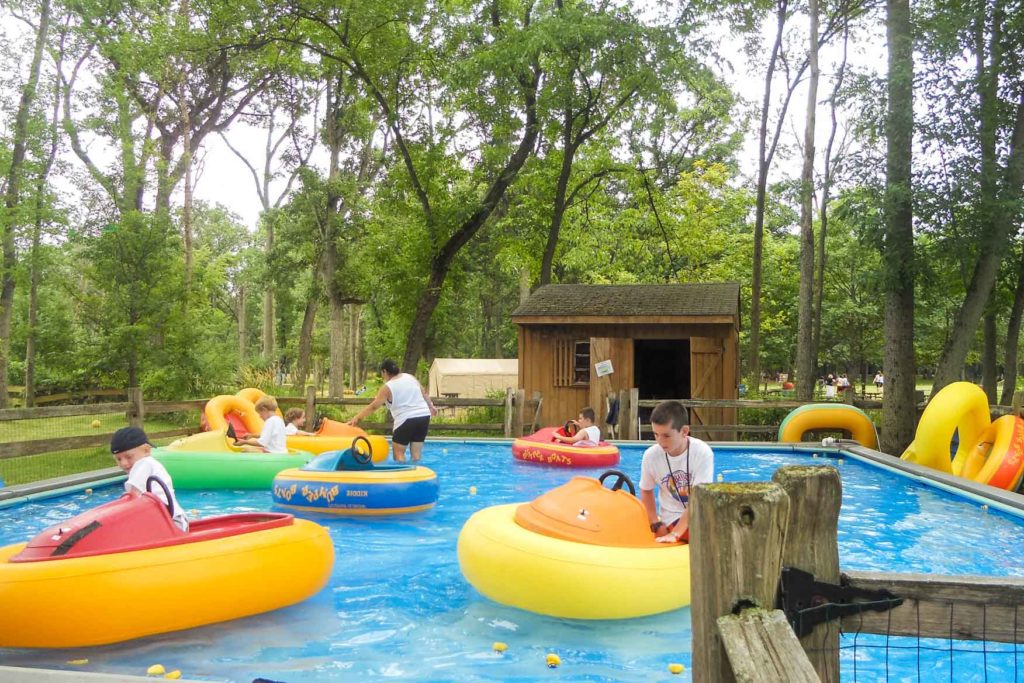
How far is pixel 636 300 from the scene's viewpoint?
1858cm

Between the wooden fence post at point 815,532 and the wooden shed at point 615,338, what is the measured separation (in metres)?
15.1

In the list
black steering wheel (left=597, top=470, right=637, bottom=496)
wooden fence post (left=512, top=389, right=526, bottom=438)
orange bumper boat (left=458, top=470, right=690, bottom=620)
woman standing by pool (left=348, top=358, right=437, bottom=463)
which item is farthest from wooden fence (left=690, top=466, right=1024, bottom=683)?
wooden fence post (left=512, top=389, right=526, bottom=438)

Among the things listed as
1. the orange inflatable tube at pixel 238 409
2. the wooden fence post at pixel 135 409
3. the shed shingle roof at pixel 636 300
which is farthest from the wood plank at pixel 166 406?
the shed shingle roof at pixel 636 300

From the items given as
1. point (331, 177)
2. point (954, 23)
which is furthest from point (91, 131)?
point (954, 23)

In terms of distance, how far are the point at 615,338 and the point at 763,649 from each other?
53.1ft

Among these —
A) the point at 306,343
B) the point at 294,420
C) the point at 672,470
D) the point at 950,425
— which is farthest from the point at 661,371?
the point at 672,470

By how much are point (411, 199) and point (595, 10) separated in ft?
22.1

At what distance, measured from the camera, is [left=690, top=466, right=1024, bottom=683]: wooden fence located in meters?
1.93

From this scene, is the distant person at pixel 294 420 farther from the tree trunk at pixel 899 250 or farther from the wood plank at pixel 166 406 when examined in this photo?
the tree trunk at pixel 899 250

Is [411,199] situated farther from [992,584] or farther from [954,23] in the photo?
[992,584]

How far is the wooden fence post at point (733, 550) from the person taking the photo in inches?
78.2

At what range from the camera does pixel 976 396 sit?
33.6ft

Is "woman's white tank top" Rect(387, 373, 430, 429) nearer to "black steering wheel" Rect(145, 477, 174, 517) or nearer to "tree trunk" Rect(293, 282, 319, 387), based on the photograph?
"black steering wheel" Rect(145, 477, 174, 517)

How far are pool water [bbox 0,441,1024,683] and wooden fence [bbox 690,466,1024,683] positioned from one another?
3.18 feet
